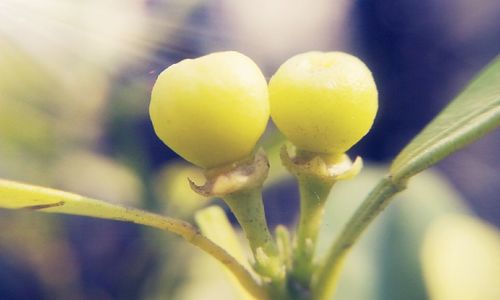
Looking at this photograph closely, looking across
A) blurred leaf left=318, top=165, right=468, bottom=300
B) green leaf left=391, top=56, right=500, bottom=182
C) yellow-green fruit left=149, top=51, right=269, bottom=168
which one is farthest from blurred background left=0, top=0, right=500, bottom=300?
yellow-green fruit left=149, top=51, right=269, bottom=168

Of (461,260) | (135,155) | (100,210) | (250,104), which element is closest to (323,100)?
(250,104)

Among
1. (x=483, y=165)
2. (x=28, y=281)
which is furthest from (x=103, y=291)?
(x=483, y=165)

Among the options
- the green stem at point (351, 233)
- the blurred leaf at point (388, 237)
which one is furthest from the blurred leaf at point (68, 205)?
the blurred leaf at point (388, 237)

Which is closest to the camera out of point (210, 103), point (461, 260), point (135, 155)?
point (210, 103)

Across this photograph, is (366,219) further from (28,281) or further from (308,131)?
(28,281)

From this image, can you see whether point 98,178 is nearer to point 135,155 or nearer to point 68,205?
point 135,155
